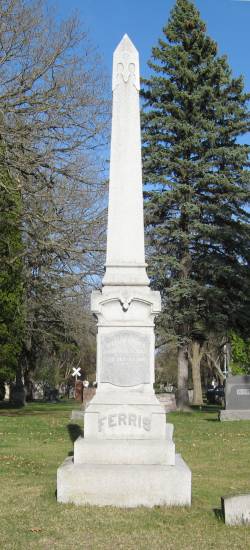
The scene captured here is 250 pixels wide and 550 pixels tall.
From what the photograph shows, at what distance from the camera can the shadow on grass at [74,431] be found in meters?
13.1

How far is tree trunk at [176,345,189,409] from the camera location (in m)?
24.0

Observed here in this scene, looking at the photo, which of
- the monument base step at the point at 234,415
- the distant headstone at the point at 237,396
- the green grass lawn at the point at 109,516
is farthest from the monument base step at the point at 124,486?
the distant headstone at the point at 237,396

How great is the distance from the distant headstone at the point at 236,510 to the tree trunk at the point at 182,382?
18.3 meters

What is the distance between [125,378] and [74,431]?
7133mm

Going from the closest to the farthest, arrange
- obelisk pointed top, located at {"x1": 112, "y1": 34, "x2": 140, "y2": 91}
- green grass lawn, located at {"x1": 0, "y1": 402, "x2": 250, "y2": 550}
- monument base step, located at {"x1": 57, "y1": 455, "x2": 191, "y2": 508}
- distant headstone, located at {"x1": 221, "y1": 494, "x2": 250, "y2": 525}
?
green grass lawn, located at {"x1": 0, "y1": 402, "x2": 250, "y2": 550} → distant headstone, located at {"x1": 221, "y1": 494, "x2": 250, "y2": 525} → monument base step, located at {"x1": 57, "y1": 455, "x2": 191, "y2": 508} → obelisk pointed top, located at {"x1": 112, "y1": 34, "x2": 140, "y2": 91}

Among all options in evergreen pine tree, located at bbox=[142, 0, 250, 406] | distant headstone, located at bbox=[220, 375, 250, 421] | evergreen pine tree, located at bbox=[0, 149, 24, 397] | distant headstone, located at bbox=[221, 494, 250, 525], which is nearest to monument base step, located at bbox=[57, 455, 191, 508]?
distant headstone, located at bbox=[221, 494, 250, 525]

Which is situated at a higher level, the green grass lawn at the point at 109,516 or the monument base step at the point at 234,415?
the monument base step at the point at 234,415

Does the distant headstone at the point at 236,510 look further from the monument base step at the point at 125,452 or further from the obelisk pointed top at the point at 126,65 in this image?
the obelisk pointed top at the point at 126,65

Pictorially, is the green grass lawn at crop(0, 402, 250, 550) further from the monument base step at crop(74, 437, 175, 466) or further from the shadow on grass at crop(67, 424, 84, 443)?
the shadow on grass at crop(67, 424, 84, 443)

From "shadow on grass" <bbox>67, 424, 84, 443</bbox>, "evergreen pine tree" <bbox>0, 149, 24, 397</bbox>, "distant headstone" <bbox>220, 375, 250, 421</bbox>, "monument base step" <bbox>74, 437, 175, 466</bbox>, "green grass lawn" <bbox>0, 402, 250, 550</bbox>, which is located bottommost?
"green grass lawn" <bbox>0, 402, 250, 550</bbox>

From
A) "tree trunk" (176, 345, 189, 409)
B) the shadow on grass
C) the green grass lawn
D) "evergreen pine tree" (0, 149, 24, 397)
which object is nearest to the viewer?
the green grass lawn

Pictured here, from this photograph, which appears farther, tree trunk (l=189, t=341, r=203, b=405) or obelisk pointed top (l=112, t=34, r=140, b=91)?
tree trunk (l=189, t=341, r=203, b=405)

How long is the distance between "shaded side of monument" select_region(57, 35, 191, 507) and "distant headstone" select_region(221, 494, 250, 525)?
0.97 metres

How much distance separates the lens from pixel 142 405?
755cm
